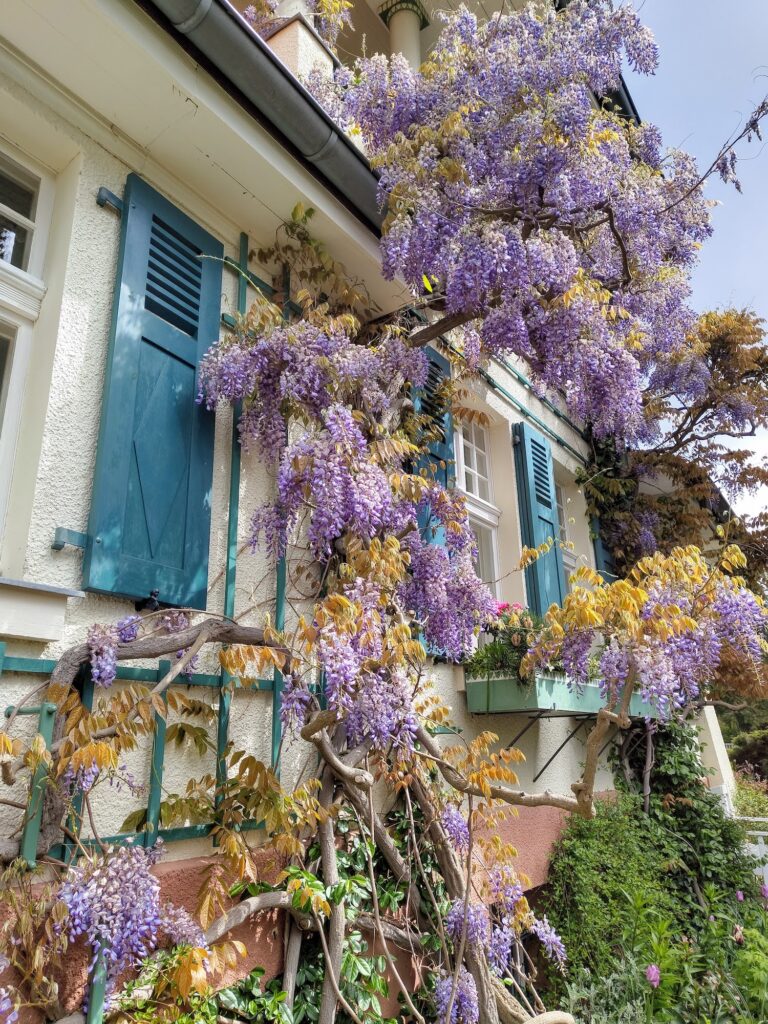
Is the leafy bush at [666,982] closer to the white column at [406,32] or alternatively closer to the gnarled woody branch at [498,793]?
the gnarled woody branch at [498,793]

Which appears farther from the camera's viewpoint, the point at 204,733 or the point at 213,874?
the point at 204,733

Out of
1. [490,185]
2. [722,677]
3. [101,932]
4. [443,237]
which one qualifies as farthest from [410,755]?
[722,677]

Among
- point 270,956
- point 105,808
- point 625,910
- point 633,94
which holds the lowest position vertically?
point 625,910

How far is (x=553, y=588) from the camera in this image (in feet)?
17.2

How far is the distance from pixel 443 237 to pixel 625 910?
12.7 ft

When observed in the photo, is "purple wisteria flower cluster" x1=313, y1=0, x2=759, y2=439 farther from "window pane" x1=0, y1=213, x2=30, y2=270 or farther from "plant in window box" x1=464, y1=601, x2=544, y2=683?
"window pane" x1=0, y1=213, x2=30, y2=270

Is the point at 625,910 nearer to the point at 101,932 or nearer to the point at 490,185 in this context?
the point at 101,932

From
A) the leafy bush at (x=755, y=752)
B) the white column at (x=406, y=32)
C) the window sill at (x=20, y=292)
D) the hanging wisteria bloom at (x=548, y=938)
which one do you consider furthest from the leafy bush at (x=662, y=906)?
the leafy bush at (x=755, y=752)

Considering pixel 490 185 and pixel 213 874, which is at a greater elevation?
pixel 490 185

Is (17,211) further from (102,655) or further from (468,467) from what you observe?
(468,467)

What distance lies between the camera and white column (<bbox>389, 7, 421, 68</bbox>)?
6.04m

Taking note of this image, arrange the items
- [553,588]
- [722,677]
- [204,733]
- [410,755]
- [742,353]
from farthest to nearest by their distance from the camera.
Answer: [742,353], [722,677], [553,588], [410,755], [204,733]

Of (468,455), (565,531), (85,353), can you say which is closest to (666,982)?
(468,455)

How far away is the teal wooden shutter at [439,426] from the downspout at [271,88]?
4.00 ft
